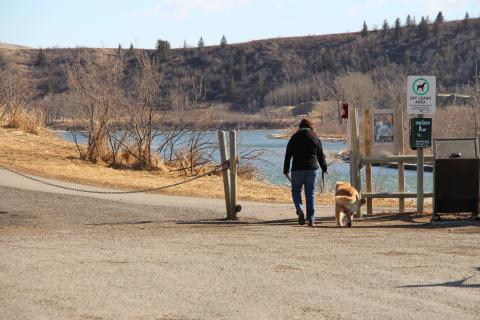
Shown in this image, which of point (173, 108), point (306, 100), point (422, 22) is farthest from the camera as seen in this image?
point (422, 22)

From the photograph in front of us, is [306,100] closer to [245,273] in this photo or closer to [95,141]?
[95,141]

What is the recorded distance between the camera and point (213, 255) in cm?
988

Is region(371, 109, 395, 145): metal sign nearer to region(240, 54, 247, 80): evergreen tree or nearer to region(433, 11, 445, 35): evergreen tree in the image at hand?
region(240, 54, 247, 80): evergreen tree

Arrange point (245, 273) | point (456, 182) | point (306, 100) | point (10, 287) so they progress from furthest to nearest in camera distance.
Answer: point (306, 100), point (456, 182), point (245, 273), point (10, 287)

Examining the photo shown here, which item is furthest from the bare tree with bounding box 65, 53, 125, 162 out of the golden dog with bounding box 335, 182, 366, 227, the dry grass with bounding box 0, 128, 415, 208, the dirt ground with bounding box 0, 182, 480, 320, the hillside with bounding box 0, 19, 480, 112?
the hillside with bounding box 0, 19, 480, 112

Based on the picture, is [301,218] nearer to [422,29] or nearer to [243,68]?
[243,68]

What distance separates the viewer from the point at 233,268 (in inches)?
352

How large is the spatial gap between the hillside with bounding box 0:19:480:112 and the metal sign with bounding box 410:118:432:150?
423ft

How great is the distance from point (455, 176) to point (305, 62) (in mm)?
170883

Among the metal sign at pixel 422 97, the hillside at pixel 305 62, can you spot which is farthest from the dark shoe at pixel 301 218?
the hillside at pixel 305 62

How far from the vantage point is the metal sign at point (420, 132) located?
14.2 m

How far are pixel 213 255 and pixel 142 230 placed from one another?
3133mm

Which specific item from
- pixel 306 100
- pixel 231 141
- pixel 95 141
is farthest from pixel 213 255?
pixel 306 100

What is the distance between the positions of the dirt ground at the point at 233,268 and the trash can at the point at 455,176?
34 cm
